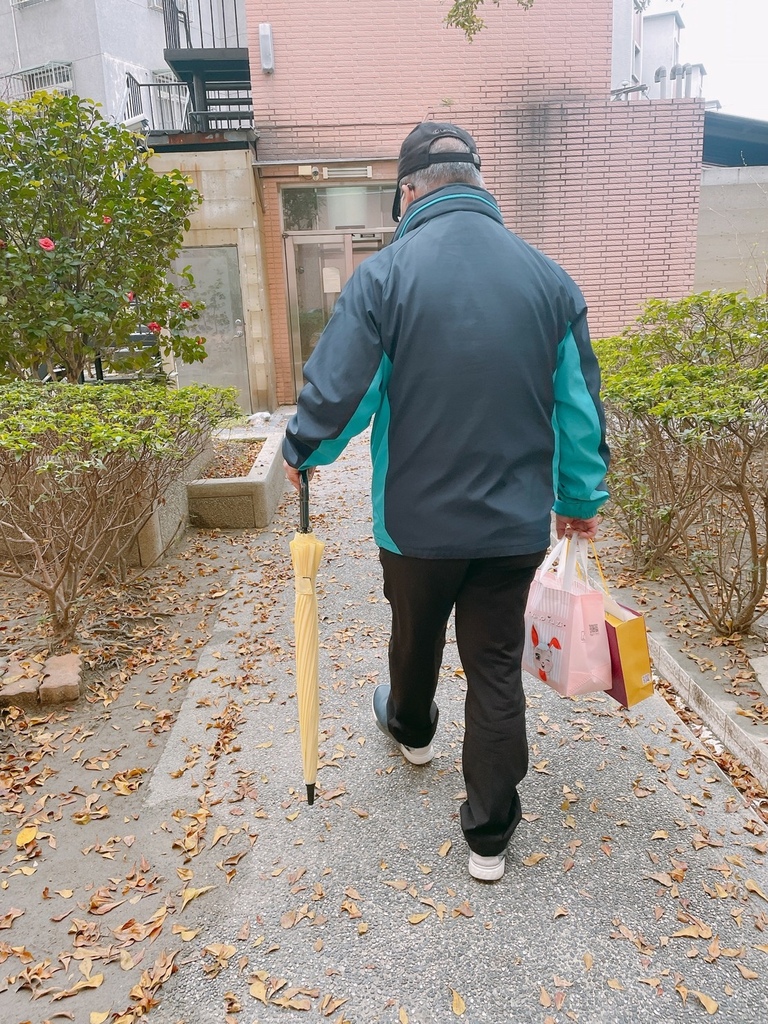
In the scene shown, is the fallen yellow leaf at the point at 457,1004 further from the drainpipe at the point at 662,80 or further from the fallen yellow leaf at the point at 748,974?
the drainpipe at the point at 662,80

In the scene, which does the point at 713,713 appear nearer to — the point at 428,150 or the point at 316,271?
the point at 428,150

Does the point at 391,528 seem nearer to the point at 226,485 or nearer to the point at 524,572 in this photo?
the point at 524,572

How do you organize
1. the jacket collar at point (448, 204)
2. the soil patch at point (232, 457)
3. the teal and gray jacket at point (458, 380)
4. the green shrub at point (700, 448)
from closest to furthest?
the teal and gray jacket at point (458, 380)
the jacket collar at point (448, 204)
the green shrub at point (700, 448)
the soil patch at point (232, 457)

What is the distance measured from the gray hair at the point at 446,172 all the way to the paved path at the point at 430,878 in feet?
6.59

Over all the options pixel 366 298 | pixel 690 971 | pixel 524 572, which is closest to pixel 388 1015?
pixel 690 971

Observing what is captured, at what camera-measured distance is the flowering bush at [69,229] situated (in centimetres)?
484

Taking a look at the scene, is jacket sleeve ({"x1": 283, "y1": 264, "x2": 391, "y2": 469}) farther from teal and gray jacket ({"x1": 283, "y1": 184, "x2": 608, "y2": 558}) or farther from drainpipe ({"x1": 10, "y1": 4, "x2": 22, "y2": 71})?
drainpipe ({"x1": 10, "y1": 4, "x2": 22, "y2": 71})

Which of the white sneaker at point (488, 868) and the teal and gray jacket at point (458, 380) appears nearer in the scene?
the teal and gray jacket at point (458, 380)

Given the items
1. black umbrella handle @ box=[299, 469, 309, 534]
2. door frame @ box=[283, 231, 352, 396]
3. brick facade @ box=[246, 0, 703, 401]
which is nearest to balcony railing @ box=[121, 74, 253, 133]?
brick facade @ box=[246, 0, 703, 401]

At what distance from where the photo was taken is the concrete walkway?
1.85 meters

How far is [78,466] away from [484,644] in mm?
1999

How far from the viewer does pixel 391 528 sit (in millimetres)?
2062

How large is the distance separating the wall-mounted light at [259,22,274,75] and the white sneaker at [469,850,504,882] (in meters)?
11.3

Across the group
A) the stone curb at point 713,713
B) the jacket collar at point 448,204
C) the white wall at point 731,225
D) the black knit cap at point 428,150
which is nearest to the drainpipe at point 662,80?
the white wall at point 731,225
